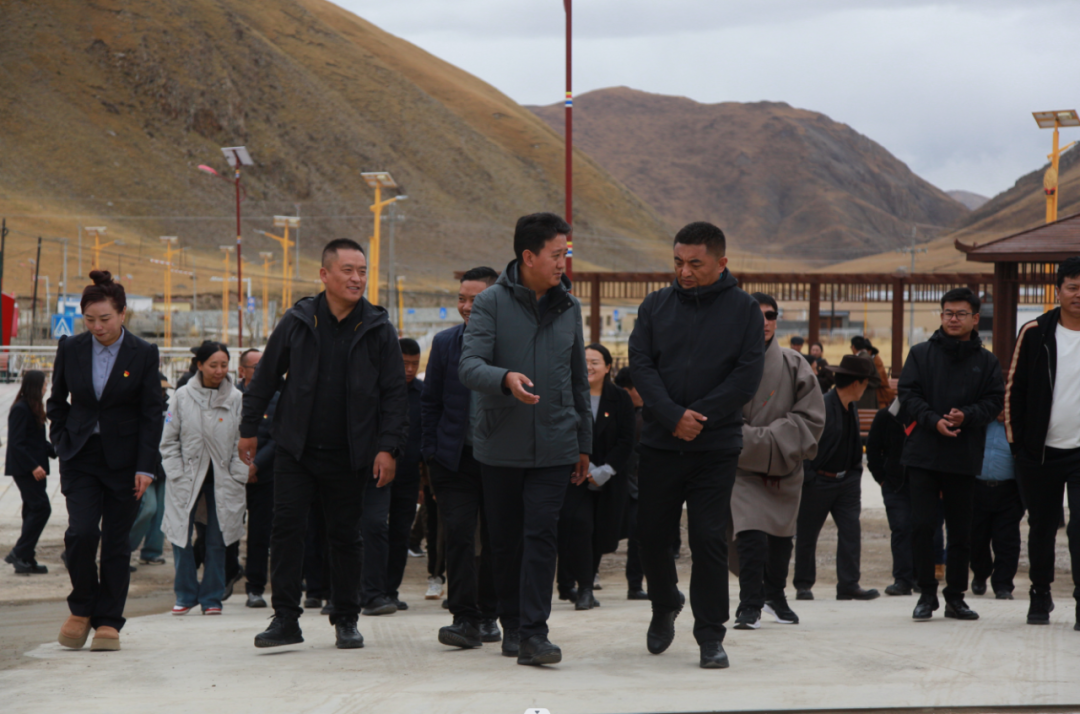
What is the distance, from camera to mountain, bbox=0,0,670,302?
114875 mm

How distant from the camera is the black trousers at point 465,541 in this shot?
5684mm

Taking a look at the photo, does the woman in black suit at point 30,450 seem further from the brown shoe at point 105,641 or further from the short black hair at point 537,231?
the short black hair at point 537,231

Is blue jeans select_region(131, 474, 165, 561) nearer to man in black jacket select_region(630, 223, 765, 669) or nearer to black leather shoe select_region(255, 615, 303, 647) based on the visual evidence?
black leather shoe select_region(255, 615, 303, 647)

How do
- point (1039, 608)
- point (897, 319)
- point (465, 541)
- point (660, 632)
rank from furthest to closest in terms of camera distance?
point (897, 319) < point (1039, 608) < point (465, 541) < point (660, 632)

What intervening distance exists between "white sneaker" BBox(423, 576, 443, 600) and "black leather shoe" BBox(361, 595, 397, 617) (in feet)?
3.63

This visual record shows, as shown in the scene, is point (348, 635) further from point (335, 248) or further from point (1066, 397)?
point (1066, 397)

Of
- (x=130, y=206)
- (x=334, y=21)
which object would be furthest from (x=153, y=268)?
(x=334, y=21)

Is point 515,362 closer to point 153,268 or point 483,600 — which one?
point 483,600

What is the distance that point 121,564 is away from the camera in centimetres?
604

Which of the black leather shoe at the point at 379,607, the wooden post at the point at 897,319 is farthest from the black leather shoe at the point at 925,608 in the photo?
the wooden post at the point at 897,319

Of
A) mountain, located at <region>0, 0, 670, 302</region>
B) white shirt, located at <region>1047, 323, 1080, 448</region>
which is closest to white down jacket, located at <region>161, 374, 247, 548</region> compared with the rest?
white shirt, located at <region>1047, 323, 1080, 448</region>

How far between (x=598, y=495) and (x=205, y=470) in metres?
2.77

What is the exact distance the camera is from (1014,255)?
49.2 feet

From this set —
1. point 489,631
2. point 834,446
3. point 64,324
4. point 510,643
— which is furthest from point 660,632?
point 64,324
